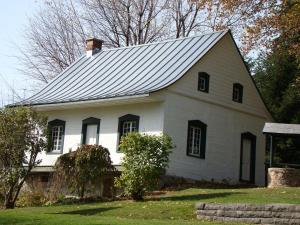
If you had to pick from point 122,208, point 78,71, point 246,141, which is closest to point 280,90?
point 246,141

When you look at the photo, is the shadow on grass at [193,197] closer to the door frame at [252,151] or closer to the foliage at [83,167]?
the foliage at [83,167]

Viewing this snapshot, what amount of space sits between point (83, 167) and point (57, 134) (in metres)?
7.56

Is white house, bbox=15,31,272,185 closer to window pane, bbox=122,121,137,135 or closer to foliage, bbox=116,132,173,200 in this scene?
window pane, bbox=122,121,137,135

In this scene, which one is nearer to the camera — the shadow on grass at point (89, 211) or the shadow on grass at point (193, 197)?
the shadow on grass at point (89, 211)

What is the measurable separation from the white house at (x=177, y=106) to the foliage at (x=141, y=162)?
13.3ft

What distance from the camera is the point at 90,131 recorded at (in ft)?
94.4

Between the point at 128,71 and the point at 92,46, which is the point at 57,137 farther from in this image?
the point at 92,46

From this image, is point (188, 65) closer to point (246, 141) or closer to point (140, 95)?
point (140, 95)

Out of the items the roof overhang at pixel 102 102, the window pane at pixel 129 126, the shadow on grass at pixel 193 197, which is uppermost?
the roof overhang at pixel 102 102

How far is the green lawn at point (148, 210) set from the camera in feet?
52.0

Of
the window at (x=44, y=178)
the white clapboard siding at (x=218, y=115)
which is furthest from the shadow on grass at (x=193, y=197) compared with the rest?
the window at (x=44, y=178)

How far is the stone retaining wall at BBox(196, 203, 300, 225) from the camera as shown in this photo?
15.1 meters

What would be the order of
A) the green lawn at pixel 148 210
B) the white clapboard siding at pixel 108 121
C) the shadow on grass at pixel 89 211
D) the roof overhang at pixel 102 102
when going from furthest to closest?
1. the white clapboard siding at pixel 108 121
2. the roof overhang at pixel 102 102
3. the shadow on grass at pixel 89 211
4. the green lawn at pixel 148 210

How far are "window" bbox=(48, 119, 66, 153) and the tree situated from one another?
6.34 m
